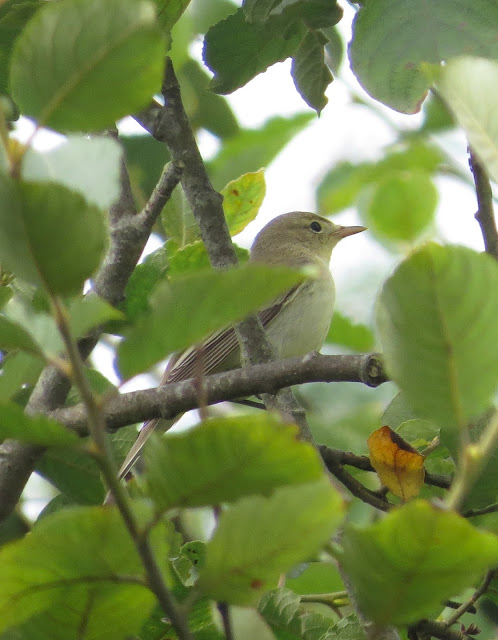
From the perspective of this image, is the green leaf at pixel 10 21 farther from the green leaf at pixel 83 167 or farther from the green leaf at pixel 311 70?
the green leaf at pixel 83 167

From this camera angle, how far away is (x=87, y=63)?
0.97m

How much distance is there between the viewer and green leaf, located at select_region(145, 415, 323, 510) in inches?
37.4

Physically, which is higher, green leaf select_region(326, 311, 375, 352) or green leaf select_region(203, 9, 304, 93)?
green leaf select_region(203, 9, 304, 93)

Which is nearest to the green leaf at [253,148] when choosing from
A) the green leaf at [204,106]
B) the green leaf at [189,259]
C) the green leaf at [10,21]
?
the green leaf at [204,106]

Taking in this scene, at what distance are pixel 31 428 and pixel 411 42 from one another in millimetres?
1304

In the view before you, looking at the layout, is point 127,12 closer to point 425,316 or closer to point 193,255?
point 425,316

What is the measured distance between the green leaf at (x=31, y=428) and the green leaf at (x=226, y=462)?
104 millimetres

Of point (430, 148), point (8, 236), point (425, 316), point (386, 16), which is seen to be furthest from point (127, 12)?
point (430, 148)

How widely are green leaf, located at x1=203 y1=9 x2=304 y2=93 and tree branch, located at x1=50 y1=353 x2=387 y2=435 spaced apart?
1001 mm

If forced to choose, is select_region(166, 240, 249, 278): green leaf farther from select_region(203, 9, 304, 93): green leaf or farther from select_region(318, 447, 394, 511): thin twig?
select_region(318, 447, 394, 511): thin twig

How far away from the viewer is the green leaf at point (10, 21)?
229cm

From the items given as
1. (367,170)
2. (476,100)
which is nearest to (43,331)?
(476,100)

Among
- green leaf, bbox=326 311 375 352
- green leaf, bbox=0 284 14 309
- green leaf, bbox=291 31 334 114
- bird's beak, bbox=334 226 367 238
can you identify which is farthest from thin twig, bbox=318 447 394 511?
bird's beak, bbox=334 226 367 238

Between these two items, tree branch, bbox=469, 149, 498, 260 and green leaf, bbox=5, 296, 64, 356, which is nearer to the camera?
green leaf, bbox=5, 296, 64, 356
